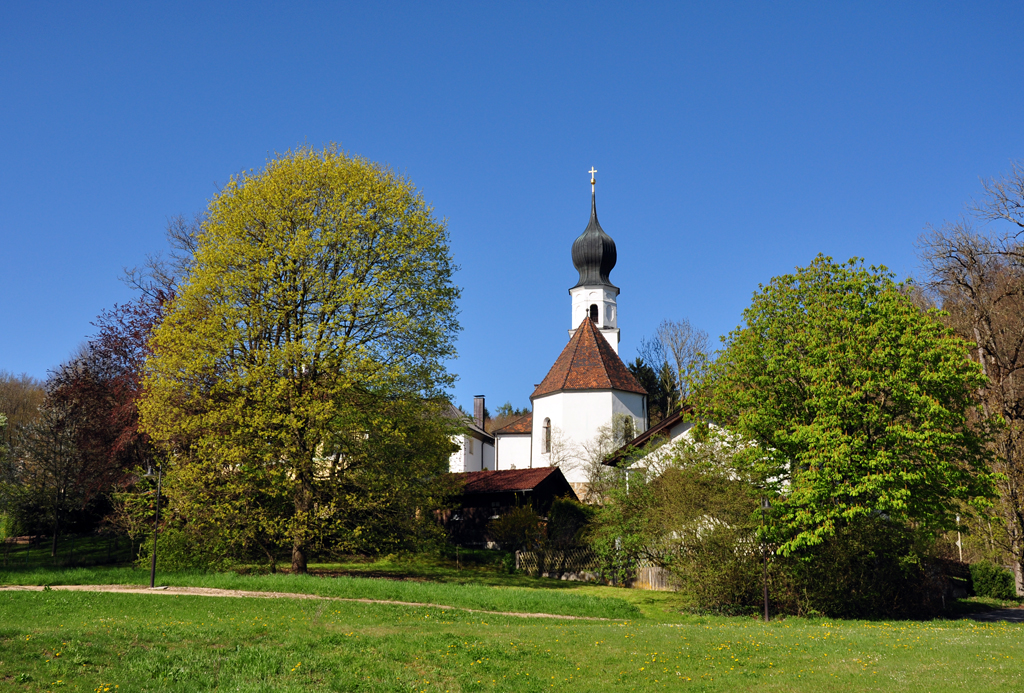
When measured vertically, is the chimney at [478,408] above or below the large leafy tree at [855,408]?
above

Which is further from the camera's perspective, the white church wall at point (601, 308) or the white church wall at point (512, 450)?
→ the white church wall at point (512, 450)

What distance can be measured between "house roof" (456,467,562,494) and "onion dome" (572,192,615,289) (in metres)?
24.2

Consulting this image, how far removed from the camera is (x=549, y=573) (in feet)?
93.2

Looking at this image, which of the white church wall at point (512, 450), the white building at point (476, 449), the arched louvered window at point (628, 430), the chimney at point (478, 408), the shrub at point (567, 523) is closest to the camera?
the shrub at point (567, 523)

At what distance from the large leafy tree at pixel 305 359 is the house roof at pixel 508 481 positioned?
36.5 feet

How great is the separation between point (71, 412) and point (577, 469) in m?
27.1

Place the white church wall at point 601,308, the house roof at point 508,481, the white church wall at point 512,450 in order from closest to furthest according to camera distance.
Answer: the house roof at point 508,481, the white church wall at point 601,308, the white church wall at point 512,450

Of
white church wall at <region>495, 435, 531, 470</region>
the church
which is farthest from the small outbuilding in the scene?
white church wall at <region>495, 435, 531, 470</region>

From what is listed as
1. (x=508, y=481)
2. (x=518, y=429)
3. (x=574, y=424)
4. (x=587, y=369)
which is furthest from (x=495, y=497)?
(x=518, y=429)

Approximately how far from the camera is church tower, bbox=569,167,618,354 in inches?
2282

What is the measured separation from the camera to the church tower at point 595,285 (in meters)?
58.0

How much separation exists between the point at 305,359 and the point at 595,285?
127 ft

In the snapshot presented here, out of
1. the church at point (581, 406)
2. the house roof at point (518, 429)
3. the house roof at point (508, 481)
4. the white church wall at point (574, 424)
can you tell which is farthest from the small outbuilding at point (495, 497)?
the house roof at point (518, 429)

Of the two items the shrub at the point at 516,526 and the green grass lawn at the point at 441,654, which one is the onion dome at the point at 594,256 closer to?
the shrub at the point at 516,526
